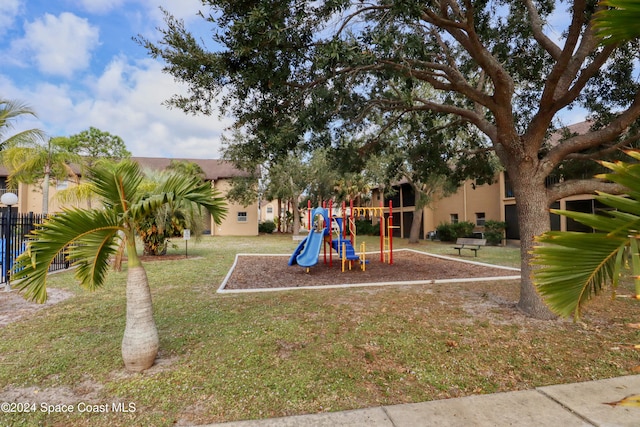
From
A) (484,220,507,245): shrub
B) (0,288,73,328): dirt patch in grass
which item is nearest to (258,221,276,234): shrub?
Result: (484,220,507,245): shrub

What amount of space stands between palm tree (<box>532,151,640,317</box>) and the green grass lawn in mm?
1970

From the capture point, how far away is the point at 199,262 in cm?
1292

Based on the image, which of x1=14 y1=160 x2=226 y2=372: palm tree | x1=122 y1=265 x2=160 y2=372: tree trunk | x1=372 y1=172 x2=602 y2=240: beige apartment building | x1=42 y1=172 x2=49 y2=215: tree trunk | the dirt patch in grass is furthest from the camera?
x1=372 y1=172 x2=602 y2=240: beige apartment building

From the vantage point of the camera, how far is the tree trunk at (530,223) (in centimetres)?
552

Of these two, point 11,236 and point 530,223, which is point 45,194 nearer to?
point 11,236

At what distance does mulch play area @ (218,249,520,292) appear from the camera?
8.92 m

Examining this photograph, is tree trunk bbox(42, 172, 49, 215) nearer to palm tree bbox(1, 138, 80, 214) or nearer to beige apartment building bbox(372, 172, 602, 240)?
palm tree bbox(1, 138, 80, 214)

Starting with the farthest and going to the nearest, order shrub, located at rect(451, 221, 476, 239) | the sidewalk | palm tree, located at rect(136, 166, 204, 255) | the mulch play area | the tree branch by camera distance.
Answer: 1. shrub, located at rect(451, 221, 476, 239)
2. palm tree, located at rect(136, 166, 204, 255)
3. the mulch play area
4. the tree branch
5. the sidewalk

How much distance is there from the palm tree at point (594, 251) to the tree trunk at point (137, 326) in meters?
3.79

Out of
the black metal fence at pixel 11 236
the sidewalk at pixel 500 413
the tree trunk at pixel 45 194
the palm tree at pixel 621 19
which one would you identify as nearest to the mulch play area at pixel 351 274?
the black metal fence at pixel 11 236

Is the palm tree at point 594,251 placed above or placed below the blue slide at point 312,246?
above

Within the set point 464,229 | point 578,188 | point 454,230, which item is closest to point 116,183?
point 578,188

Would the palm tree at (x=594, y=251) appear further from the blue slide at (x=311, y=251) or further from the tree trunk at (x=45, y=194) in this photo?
the tree trunk at (x=45, y=194)

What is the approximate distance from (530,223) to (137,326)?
6148 mm
